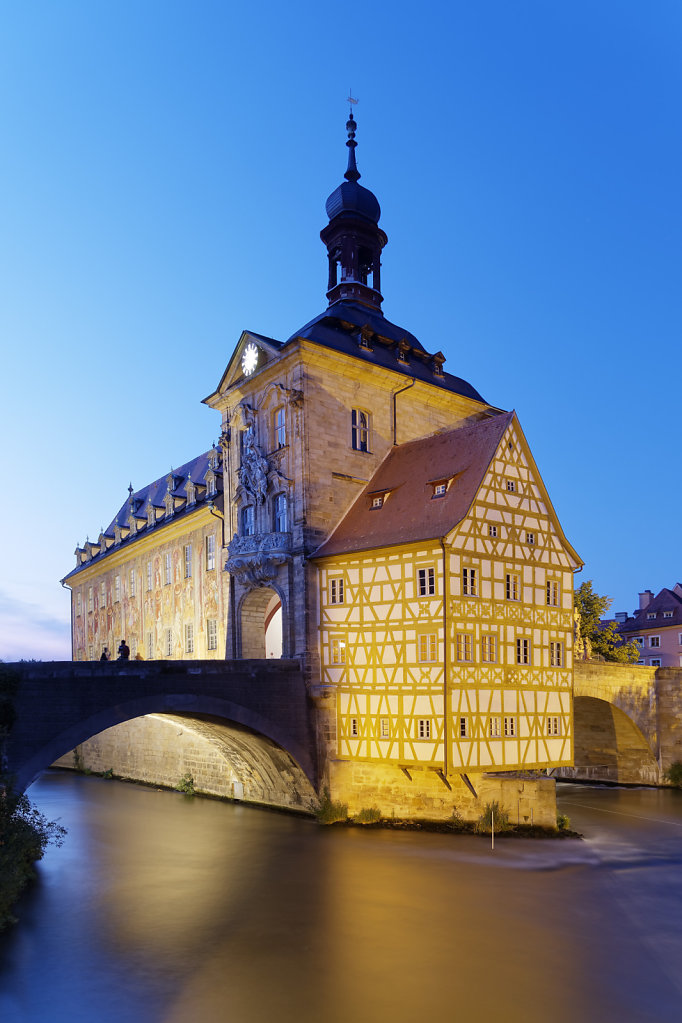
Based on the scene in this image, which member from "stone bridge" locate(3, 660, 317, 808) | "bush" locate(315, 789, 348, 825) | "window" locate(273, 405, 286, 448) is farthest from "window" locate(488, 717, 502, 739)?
"window" locate(273, 405, 286, 448)

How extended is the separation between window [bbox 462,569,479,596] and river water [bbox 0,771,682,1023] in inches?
274

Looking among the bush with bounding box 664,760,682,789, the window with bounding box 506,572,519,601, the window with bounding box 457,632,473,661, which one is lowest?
the bush with bounding box 664,760,682,789

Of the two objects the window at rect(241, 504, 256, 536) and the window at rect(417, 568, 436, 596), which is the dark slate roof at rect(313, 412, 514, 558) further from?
the window at rect(241, 504, 256, 536)

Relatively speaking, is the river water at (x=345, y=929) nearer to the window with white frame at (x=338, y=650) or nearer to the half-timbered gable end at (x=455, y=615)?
the half-timbered gable end at (x=455, y=615)

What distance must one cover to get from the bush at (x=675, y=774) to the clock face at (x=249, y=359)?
83.8 ft

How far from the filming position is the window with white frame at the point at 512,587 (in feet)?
86.6

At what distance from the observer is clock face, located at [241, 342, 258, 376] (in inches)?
1256

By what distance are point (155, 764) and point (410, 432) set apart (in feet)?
61.5

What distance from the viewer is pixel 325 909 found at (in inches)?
712

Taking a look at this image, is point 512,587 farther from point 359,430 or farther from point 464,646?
point 359,430

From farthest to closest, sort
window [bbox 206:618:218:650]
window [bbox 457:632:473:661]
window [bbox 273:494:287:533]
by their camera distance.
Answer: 1. window [bbox 206:618:218:650]
2. window [bbox 273:494:287:533]
3. window [bbox 457:632:473:661]

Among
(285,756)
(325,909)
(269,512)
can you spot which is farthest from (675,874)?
(269,512)

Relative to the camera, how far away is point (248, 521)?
31.8 m

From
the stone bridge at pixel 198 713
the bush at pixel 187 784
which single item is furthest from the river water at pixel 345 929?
the bush at pixel 187 784
